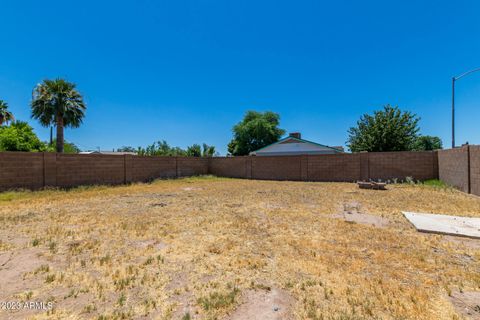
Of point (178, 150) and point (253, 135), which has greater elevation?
point (253, 135)

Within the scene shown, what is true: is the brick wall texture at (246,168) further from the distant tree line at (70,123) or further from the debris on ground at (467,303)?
the debris on ground at (467,303)

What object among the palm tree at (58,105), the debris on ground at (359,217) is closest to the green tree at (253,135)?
the palm tree at (58,105)

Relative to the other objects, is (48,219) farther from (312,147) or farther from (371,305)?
(312,147)

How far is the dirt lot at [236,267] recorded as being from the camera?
1989mm

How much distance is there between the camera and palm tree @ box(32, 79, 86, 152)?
1425 cm

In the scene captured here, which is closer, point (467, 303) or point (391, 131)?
point (467, 303)

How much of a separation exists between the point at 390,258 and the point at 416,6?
11247 millimetres

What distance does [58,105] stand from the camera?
47.8 feet

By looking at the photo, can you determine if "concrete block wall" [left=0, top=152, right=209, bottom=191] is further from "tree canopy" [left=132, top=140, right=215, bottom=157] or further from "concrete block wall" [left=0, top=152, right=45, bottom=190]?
"tree canopy" [left=132, top=140, right=215, bottom=157]

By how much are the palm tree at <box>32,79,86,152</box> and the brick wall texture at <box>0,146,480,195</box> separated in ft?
20.7

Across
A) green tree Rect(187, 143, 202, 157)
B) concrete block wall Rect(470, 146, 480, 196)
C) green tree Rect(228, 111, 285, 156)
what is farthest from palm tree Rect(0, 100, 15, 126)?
concrete block wall Rect(470, 146, 480, 196)

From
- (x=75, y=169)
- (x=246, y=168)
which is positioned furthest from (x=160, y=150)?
(x=75, y=169)

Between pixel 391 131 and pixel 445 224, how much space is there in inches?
609

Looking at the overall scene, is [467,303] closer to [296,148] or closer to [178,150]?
[296,148]
